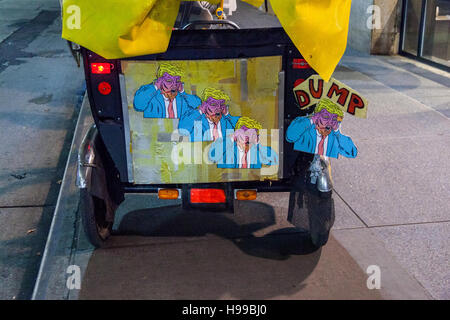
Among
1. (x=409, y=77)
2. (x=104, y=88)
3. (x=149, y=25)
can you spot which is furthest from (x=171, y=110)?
(x=409, y=77)

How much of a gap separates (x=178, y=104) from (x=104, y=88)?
0.56 meters

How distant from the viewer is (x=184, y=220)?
488 centimetres

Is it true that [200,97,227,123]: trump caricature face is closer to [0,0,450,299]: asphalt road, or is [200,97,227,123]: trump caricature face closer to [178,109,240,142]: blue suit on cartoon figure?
[178,109,240,142]: blue suit on cartoon figure

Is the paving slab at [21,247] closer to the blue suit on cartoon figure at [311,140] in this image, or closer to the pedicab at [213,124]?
the pedicab at [213,124]

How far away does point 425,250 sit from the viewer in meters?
4.30

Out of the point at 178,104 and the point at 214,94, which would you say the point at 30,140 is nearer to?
the point at 178,104

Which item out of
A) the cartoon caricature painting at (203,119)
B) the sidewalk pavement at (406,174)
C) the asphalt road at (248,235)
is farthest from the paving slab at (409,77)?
the cartoon caricature painting at (203,119)

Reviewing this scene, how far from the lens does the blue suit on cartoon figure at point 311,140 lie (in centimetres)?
389

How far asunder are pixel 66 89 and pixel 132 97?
607 centimetres

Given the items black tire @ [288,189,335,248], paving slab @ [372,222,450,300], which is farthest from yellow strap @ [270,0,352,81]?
paving slab @ [372,222,450,300]

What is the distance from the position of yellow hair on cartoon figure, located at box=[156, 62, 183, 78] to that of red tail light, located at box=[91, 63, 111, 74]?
0.36 meters

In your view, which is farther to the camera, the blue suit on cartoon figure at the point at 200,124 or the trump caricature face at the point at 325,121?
the blue suit on cartoon figure at the point at 200,124

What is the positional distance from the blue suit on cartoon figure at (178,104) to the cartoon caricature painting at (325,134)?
0.80m

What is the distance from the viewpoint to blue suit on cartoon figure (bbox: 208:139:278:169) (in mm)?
4066
